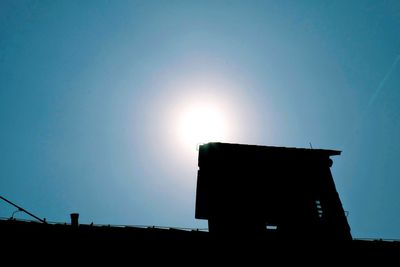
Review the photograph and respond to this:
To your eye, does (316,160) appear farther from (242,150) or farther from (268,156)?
(242,150)

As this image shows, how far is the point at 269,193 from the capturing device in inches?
523

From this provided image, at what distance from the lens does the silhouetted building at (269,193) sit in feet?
40.2

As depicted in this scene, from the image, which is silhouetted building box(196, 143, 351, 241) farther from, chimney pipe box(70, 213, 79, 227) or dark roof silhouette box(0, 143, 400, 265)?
chimney pipe box(70, 213, 79, 227)

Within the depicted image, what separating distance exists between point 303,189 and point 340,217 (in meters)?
2.26

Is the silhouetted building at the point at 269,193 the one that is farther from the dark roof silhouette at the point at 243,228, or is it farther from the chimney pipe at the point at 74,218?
the chimney pipe at the point at 74,218

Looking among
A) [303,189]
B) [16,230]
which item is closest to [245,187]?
[303,189]

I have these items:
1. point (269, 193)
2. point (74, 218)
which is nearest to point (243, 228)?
point (269, 193)

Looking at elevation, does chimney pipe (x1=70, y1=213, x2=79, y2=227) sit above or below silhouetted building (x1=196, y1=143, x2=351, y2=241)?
below

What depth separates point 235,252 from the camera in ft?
35.6

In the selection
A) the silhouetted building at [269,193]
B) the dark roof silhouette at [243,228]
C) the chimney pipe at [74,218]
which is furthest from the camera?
the silhouetted building at [269,193]

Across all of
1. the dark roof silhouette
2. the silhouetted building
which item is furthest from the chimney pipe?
the silhouetted building

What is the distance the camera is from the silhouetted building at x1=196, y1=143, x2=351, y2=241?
12258mm

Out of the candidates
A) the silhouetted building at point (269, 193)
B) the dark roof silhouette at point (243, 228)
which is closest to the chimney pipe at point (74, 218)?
the dark roof silhouette at point (243, 228)

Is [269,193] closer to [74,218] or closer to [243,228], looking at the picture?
[243,228]
